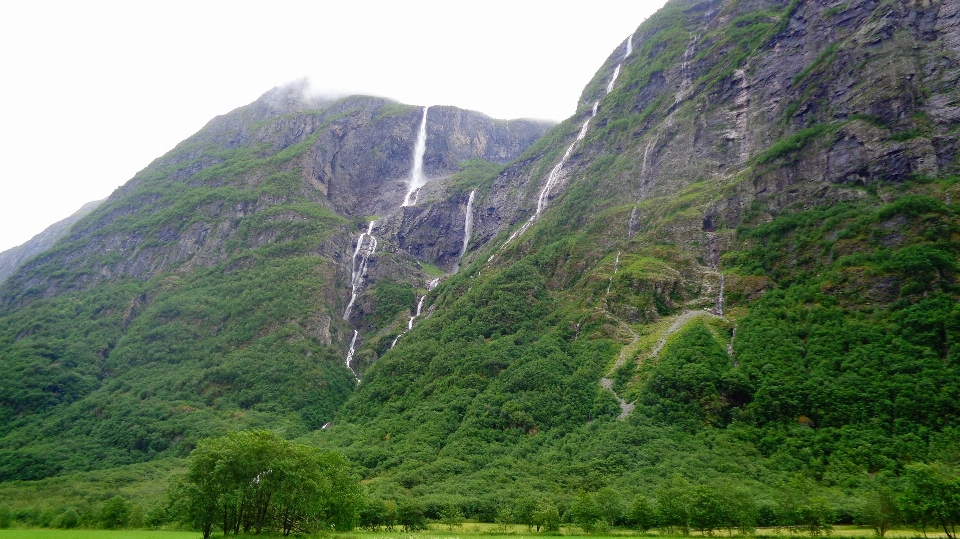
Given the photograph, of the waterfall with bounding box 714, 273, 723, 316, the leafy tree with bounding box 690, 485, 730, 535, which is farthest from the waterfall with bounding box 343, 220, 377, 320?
the leafy tree with bounding box 690, 485, 730, 535

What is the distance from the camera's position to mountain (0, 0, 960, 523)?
65.7 metres

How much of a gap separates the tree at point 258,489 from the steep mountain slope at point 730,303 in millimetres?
20149

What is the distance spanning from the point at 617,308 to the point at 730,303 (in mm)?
19504

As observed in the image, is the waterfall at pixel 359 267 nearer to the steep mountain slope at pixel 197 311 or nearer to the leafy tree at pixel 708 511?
the steep mountain slope at pixel 197 311

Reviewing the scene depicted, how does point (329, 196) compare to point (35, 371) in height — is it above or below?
above

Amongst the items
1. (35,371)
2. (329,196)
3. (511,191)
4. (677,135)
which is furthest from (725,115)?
(35,371)

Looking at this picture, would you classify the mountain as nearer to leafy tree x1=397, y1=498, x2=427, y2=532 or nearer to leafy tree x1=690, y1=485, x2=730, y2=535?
leafy tree x1=690, y1=485, x2=730, y2=535

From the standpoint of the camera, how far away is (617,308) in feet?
320

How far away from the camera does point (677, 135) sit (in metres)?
126

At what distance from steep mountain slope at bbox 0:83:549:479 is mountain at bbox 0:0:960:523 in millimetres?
806

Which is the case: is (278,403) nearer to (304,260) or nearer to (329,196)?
(304,260)

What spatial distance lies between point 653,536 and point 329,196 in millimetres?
177933

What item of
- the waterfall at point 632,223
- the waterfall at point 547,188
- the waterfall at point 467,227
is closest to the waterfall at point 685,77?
the waterfall at point 547,188

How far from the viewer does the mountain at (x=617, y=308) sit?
6569cm
